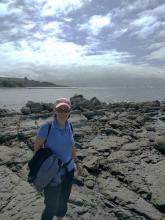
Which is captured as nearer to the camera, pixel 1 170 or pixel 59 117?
pixel 59 117

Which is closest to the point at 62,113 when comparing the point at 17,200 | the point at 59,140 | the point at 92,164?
the point at 59,140

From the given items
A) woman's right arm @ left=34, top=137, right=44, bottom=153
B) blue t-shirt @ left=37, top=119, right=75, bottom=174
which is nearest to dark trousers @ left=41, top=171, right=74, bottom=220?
blue t-shirt @ left=37, top=119, right=75, bottom=174

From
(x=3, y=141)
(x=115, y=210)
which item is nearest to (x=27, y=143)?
(x=3, y=141)

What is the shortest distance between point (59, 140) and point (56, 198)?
974 millimetres

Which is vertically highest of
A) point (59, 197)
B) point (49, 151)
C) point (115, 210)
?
point (49, 151)

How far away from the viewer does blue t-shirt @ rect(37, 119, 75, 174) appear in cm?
540

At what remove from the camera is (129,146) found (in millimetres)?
13328

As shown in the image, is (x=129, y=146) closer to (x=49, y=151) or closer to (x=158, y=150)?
(x=158, y=150)

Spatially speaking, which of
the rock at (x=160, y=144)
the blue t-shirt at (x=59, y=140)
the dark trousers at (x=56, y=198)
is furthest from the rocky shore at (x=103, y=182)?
the blue t-shirt at (x=59, y=140)

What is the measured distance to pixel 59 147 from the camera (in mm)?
5551

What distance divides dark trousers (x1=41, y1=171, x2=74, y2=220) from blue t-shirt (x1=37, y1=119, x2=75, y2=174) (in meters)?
0.26

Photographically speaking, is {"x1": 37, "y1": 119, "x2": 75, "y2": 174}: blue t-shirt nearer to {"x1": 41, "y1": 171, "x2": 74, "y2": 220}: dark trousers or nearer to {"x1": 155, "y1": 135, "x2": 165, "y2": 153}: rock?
{"x1": 41, "y1": 171, "x2": 74, "y2": 220}: dark trousers

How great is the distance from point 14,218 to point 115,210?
2.39 m

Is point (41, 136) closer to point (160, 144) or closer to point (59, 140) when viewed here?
point (59, 140)
